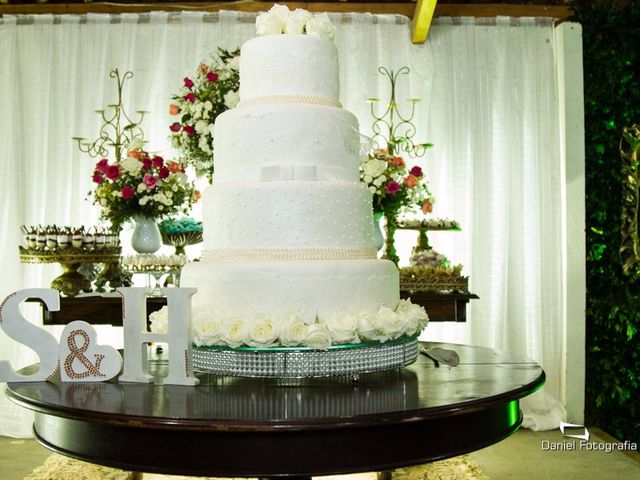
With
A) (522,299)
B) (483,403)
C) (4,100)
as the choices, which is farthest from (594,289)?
(4,100)

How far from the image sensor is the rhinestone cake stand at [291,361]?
6.84 feet

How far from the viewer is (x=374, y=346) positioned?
219 cm

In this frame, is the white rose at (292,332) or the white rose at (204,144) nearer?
the white rose at (292,332)

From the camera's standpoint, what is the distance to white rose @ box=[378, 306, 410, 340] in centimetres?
218

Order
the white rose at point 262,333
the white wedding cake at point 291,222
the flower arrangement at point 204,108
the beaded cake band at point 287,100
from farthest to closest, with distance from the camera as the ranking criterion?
the flower arrangement at point 204,108, the beaded cake band at point 287,100, the white wedding cake at point 291,222, the white rose at point 262,333

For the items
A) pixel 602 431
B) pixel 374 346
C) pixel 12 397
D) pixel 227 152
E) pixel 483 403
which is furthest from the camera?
pixel 602 431

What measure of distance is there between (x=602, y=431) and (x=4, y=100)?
5432mm

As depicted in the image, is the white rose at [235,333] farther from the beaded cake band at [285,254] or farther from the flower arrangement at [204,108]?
the flower arrangement at [204,108]

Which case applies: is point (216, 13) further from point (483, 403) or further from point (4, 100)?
point (483, 403)

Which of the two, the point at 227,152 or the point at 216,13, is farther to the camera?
the point at 216,13

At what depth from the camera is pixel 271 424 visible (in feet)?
5.14

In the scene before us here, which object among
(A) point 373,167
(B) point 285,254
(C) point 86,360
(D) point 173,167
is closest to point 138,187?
(D) point 173,167

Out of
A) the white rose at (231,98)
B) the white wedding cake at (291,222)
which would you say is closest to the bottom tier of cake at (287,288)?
the white wedding cake at (291,222)

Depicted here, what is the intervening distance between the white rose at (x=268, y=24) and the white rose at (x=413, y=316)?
1.06 metres
